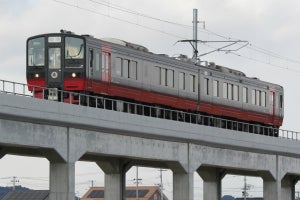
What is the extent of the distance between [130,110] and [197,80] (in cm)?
764

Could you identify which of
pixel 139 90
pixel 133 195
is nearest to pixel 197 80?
pixel 139 90

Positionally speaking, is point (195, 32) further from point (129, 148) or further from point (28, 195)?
point (28, 195)

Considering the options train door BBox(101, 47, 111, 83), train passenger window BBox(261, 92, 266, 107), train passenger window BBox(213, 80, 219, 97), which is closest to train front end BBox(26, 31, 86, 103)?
train door BBox(101, 47, 111, 83)

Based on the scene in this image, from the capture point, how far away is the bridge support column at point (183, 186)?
4788 centimetres

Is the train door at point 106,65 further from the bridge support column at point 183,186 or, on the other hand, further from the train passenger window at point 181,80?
the train passenger window at point 181,80

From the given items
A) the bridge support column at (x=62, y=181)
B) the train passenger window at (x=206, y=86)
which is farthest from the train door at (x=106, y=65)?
the train passenger window at (x=206, y=86)

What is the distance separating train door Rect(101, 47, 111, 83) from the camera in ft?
148

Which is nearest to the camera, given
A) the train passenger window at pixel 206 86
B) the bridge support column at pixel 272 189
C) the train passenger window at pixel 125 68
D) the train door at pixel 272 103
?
the train passenger window at pixel 125 68

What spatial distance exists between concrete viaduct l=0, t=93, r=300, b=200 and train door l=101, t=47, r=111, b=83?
2972 mm

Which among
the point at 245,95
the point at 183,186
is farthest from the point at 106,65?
the point at 245,95

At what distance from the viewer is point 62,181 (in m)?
39.0

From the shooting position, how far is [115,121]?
41.4 m

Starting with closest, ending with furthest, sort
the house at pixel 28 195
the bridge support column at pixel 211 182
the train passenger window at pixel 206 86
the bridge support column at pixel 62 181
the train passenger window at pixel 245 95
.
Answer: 1. the bridge support column at pixel 62 181
2. the train passenger window at pixel 206 86
3. the train passenger window at pixel 245 95
4. the bridge support column at pixel 211 182
5. the house at pixel 28 195

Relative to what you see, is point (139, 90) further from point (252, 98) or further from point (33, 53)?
point (252, 98)
